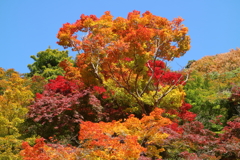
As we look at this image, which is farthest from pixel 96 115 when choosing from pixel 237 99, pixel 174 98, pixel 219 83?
pixel 219 83

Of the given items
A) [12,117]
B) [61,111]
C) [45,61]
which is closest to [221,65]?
[45,61]

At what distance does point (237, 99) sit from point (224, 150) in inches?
260

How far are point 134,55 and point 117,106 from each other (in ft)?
10.5

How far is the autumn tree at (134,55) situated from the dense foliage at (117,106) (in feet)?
0.16

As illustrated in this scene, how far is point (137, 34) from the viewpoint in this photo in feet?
37.5

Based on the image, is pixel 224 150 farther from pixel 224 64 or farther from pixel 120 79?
pixel 224 64

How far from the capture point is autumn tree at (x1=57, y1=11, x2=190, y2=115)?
12.2 metres

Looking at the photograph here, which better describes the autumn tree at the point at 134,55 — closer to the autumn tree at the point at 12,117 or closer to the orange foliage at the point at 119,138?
the orange foliage at the point at 119,138

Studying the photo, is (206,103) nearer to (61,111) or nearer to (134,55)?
(134,55)

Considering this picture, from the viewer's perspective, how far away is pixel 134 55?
11977 mm

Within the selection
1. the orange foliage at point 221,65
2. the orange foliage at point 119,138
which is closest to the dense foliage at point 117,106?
the orange foliage at point 119,138

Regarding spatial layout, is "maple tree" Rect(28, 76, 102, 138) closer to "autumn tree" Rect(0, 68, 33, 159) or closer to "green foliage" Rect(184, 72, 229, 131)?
"autumn tree" Rect(0, 68, 33, 159)

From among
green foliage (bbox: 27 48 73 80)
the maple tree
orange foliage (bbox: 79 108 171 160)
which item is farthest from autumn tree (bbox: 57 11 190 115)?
green foliage (bbox: 27 48 73 80)

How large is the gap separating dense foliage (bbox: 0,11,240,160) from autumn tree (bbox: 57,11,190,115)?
5cm
